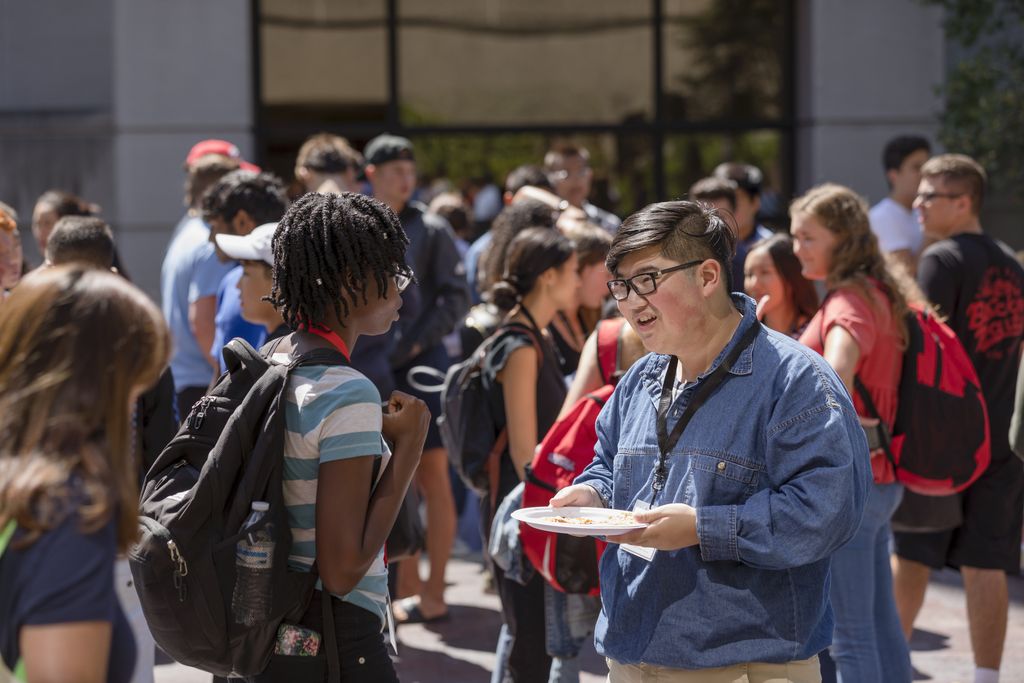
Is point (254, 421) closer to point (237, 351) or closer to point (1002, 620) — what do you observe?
point (237, 351)

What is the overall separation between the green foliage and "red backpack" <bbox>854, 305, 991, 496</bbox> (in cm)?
482

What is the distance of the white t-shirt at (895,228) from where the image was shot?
7.68 m

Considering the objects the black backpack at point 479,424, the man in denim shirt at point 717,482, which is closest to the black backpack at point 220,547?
the man in denim shirt at point 717,482

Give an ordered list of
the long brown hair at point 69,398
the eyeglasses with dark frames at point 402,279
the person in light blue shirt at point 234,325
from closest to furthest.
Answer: the long brown hair at point 69,398
the eyeglasses with dark frames at point 402,279
the person in light blue shirt at point 234,325

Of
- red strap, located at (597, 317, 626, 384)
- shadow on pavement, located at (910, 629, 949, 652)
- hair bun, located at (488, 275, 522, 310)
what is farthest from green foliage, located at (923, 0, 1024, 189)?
red strap, located at (597, 317, 626, 384)

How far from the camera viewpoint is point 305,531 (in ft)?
9.62

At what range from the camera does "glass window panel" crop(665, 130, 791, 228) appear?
10891 mm

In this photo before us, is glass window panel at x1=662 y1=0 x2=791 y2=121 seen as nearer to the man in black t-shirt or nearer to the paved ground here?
the paved ground

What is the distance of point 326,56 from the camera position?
10.7 m

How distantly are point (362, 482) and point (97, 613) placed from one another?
93 centimetres

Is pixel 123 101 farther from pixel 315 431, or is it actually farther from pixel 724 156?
pixel 315 431

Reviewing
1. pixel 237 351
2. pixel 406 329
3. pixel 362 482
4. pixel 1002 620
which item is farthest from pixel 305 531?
pixel 406 329

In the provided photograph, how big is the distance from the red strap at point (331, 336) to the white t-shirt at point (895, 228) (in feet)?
17.3

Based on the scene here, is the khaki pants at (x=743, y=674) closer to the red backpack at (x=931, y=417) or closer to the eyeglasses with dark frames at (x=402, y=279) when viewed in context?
the eyeglasses with dark frames at (x=402, y=279)
